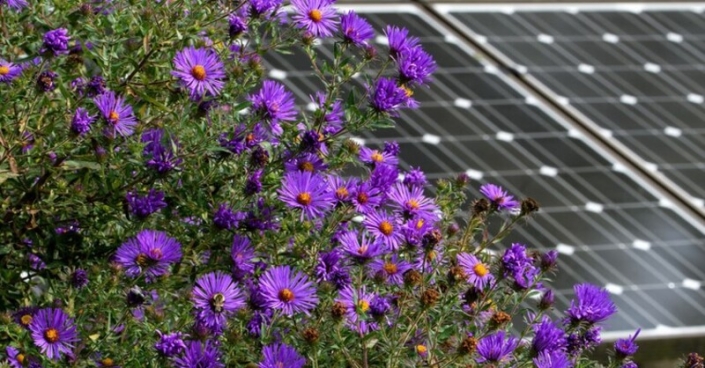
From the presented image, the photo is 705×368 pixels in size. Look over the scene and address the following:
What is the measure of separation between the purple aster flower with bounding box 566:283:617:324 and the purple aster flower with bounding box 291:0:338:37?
707mm

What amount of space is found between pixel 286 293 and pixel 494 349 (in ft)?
1.22

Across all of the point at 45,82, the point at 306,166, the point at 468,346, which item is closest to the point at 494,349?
the point at 468,346

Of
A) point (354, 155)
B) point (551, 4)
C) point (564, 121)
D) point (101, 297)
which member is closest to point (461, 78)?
point (564, 121)

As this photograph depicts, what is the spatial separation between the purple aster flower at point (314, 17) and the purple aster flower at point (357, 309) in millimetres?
531

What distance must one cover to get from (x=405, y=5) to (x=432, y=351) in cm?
498

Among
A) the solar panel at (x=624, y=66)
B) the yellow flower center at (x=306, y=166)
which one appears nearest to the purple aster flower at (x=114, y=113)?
the yellow flower center at (x=306, y=166)

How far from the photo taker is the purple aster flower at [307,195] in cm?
293

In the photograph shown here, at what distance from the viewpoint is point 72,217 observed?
3318 millimetres

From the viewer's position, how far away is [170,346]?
2.69 metres

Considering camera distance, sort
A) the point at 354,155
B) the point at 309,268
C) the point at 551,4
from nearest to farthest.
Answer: the point at 309,268 < the point at 354,155 < the point at 551,4

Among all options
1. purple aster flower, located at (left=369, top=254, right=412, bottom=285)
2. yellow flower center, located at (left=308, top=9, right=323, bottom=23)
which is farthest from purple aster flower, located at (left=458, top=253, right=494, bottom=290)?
yellow flower center, located at (left=308, top=9, right=323, bottom=23)

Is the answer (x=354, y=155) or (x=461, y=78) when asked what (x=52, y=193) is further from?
(x=461, y=78)

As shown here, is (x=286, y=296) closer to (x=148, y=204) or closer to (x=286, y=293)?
(x=286, y=293)

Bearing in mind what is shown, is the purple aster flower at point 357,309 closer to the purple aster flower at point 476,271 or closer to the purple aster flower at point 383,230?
the purple aster flower at point 383,230
